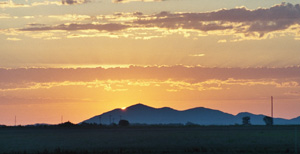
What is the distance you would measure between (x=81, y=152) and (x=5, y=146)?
22451 millimetres

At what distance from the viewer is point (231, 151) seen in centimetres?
7362

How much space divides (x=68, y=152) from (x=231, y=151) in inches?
787

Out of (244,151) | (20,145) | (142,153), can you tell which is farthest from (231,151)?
(20,145)

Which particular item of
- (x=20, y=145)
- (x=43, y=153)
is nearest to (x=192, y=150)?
(x=43, y=153)

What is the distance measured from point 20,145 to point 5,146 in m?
2.37

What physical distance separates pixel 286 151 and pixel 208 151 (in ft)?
31.0

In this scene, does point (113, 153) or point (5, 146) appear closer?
point (113, 153)

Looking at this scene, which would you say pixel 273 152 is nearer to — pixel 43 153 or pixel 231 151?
pixel 231 151

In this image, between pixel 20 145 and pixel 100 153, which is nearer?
pixel 100 153

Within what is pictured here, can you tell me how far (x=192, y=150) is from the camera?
74688 millimetres

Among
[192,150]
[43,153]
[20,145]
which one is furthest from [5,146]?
[192,150]

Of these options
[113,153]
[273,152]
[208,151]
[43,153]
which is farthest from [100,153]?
[273,152]

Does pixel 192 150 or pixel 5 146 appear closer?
pixel 192 150

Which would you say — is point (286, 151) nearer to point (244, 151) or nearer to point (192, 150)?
point (244, 151)
